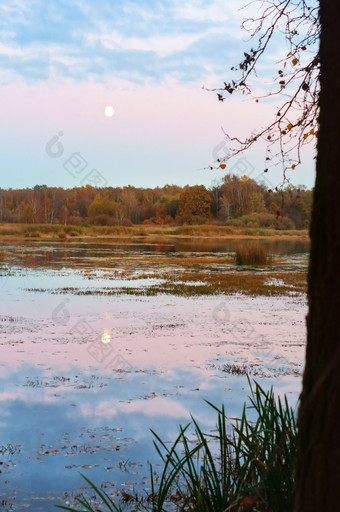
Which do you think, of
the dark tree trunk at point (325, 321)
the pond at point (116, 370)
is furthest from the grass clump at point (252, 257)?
the dark tree trunk at point (325, 321)

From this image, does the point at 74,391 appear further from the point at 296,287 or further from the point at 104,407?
the point at 296,287

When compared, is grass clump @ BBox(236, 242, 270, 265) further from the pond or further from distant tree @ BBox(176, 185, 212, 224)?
distant tree @ BBox(176, 185, 212, 224)

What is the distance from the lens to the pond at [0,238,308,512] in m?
5.61

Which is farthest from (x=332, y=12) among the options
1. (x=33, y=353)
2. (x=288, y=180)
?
(x=33, y=353)

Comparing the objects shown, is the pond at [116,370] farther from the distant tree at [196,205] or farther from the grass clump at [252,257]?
the distant tree at [196,205]

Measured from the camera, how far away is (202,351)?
1043 centimetres

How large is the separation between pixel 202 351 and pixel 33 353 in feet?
8.76

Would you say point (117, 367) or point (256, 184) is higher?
point (256, 184)

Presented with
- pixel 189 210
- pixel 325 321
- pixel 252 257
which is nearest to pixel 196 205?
pixel 189 210

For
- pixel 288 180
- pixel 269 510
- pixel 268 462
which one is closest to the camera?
pixel 269 510

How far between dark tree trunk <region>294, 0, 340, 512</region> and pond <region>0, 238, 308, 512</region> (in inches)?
121

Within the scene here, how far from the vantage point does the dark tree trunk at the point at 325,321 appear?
7.67ft

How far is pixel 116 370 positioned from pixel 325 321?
6.94 meters

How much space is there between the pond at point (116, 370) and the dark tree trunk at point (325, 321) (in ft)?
10.1
